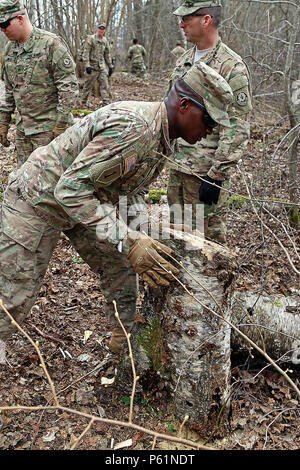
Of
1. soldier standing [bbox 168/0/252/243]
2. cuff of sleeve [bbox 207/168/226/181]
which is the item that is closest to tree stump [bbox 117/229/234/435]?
soldier standing [bbox 168/0/252/243]

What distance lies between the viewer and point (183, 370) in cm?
255

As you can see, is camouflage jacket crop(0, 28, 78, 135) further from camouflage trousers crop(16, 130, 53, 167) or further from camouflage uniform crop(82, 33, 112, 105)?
camouflage uniform crop(82, 33, 112, 105)

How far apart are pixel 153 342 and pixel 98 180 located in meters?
1.22

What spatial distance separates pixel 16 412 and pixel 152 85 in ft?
49.5

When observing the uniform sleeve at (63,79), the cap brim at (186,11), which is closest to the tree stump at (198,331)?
the cap brim at (186,11)

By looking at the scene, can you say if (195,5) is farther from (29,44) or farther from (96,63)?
(96,63)

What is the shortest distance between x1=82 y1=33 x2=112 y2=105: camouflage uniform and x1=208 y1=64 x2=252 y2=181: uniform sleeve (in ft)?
27.7

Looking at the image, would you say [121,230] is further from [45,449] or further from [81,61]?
[81,61]

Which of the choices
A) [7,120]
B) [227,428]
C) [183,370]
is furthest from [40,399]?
[7,120]

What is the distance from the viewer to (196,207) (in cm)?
388

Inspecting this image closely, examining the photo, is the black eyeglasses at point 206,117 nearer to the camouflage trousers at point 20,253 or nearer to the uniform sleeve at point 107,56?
the camouflage trousers at point 20,253

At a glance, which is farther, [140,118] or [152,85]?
[152,85]

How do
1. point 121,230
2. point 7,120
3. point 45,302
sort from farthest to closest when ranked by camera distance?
point 7,120 < point 45,302 < point 121,230

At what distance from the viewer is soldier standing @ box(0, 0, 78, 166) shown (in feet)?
14.5
